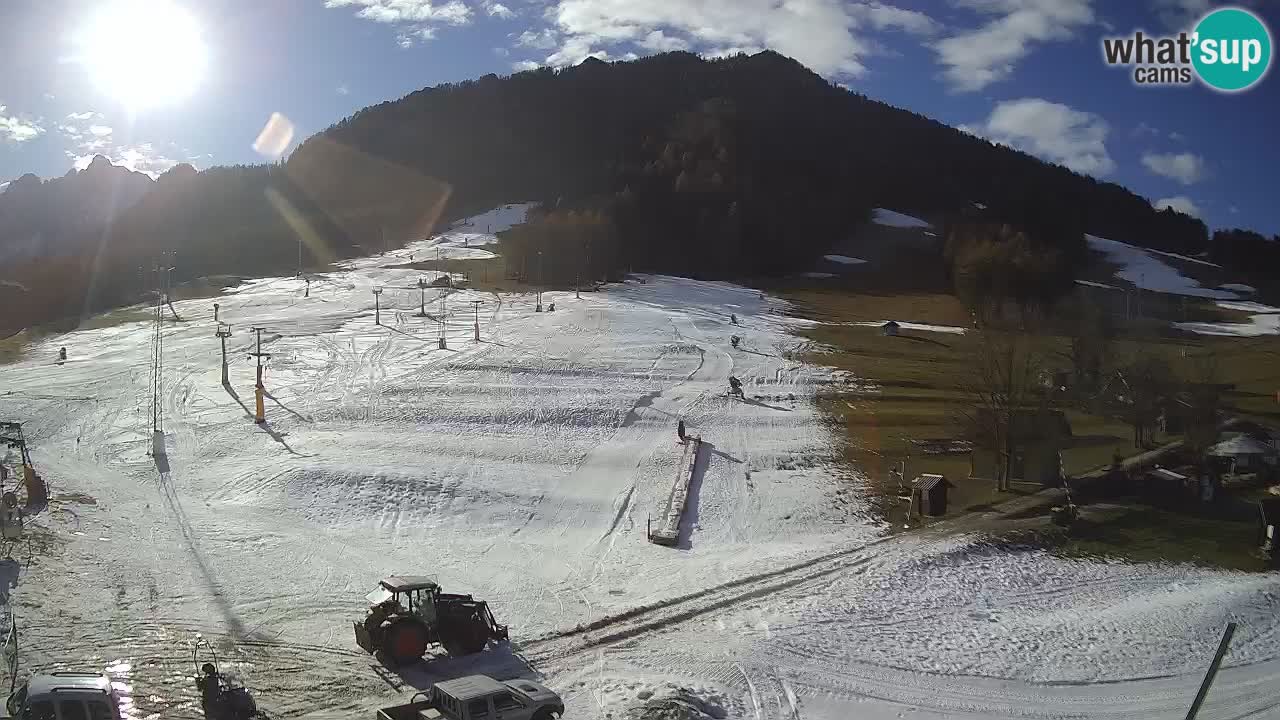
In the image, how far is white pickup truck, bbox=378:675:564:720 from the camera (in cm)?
1256

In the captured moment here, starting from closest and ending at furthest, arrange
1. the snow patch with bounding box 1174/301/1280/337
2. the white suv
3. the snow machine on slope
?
the white suv
the snow machine on slope
the snow patch with bounding box 1174/301/1280/337

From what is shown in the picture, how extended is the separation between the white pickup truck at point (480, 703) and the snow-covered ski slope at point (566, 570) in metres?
1.16

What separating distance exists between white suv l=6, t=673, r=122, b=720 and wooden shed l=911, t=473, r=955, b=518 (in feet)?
70.3

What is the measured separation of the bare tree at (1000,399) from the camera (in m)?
31.0

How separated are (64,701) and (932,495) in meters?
22.2

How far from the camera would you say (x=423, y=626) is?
16.0m

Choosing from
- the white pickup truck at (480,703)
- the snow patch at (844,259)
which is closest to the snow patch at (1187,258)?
the snow patch at (844,259)

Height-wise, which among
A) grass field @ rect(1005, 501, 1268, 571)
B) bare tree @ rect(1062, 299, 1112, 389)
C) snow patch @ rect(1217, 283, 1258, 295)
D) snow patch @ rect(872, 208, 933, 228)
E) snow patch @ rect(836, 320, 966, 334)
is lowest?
grass field @ rect(1005, 501, 1268, 571)

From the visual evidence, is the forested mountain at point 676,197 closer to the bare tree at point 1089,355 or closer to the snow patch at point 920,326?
the snow patch at point 920,326

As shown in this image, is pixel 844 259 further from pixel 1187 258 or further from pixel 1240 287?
pixel 1187 258

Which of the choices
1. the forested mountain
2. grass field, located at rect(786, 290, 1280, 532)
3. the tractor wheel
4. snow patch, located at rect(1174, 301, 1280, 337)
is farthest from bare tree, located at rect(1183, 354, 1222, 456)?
the forested mountain

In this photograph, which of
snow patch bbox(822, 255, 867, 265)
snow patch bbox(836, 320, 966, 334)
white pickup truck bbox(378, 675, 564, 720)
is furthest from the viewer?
snow patch bbox(822, 255, 867, 265)

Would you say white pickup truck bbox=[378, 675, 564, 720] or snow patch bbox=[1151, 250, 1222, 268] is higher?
snow patch bbox=[1151, 250, 1222, 268]

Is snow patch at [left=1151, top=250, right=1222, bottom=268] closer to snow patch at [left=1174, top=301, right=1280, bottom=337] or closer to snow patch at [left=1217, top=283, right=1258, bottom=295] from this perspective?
snow patch at [left=1217, top=283, right=1258, bottom=295]
